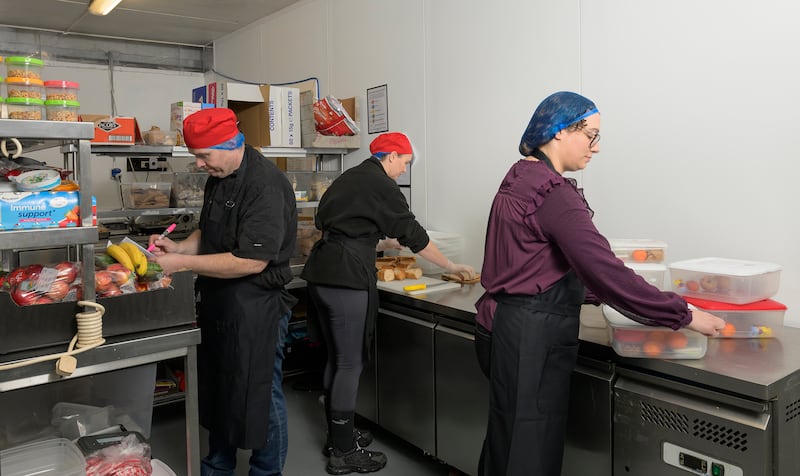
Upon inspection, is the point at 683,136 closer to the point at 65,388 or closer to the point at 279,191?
the point at 279,191

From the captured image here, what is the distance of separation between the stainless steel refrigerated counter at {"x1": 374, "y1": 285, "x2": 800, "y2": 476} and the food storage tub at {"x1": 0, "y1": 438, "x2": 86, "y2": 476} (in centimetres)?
145

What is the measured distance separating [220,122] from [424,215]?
1.68 metres

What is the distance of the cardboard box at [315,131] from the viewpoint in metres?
4.02

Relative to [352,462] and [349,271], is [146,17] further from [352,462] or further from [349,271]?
[352,462]

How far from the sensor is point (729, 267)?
2.05 metres

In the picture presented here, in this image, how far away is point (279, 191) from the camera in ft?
7.71

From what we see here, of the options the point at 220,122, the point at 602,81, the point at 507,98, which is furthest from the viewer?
the point at 507,98

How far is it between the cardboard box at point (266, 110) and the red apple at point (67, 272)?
2333 mm

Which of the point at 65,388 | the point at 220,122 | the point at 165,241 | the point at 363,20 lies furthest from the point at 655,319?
the point at 363,20

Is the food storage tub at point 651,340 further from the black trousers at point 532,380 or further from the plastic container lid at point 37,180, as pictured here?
the plastic container lid at point 37,180

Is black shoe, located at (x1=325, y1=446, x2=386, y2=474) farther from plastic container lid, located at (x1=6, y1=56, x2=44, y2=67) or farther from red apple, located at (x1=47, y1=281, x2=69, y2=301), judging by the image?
plastic container lid, located at (x1=6, y1=56, x2=44, y2=67)

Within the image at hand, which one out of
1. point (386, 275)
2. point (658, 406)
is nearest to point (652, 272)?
point (658, 406)

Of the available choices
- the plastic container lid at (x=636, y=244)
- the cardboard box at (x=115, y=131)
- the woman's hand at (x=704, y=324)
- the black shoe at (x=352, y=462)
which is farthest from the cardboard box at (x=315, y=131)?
the woman's hand at (x=704, y=324)

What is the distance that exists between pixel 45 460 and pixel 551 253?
139 cm
